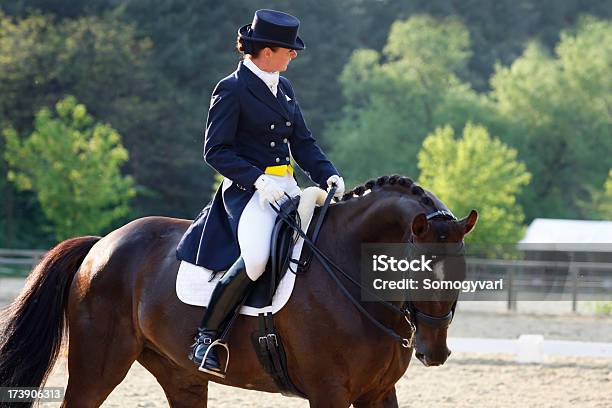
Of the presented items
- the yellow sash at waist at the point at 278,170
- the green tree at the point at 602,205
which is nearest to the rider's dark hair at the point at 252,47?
the yellow sash at waist at the point at 278,170

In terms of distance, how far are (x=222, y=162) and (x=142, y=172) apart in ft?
97.8

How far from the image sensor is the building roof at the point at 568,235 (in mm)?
20681

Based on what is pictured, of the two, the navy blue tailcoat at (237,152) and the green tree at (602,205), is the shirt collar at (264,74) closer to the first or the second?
the navy blue tailcoat at (237,152)

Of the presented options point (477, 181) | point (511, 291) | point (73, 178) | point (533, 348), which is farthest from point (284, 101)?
point (73, 178)

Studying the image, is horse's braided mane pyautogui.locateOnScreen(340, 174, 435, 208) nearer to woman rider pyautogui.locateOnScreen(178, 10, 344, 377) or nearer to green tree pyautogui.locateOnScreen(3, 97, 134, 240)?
woman rider pyautogui.locateOnScreen(178, 10, 344, 377)

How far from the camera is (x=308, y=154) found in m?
4.68

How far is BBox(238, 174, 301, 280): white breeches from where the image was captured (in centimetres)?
424

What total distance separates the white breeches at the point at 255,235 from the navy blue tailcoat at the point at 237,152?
71 millimetres

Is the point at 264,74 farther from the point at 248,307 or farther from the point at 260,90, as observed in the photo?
the point at 248,307

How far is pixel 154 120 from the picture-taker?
33.7 metres

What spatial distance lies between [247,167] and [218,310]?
66cm

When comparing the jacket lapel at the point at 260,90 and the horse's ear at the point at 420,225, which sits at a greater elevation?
the jacket lapel at the point at 260,90

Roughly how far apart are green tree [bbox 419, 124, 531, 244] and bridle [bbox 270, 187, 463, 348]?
1539 cm

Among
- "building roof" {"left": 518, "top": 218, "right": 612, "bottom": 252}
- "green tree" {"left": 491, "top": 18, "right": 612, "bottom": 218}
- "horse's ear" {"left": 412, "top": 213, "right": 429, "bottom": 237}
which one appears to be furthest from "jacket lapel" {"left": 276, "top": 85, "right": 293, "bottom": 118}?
"green tree" {"left": 491, "top": 18, "right": 612, "bottom": 218}
